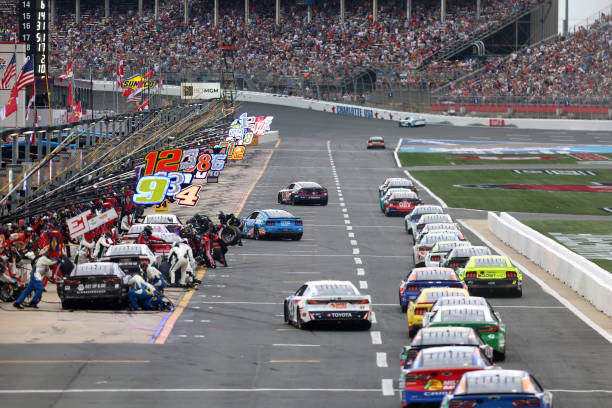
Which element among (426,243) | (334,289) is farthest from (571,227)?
(334,289)

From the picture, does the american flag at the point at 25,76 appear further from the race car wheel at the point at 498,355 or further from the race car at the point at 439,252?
the race car wheel at the point at 498,355

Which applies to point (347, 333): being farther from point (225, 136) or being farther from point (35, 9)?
point (35, 9)

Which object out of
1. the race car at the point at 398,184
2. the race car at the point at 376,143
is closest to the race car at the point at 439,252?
the race car at the point at 398,184

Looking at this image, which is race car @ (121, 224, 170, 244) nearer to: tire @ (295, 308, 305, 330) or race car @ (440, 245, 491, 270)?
race car @ (440, 245, 491, 270)

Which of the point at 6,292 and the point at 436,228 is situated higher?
the point at 436,228

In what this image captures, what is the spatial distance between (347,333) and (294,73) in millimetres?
91757

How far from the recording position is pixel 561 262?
35406 mm

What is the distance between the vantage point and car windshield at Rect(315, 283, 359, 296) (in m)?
25.5

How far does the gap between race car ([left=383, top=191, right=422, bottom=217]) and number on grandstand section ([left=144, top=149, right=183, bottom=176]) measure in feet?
62.4

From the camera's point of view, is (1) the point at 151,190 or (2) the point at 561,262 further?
(2) the point at 561,262

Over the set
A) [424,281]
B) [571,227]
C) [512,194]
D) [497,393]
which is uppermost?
[497,393]

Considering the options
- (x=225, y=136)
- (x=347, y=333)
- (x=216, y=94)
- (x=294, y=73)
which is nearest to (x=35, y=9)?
(x=225, y=136)

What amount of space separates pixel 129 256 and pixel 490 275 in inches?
396

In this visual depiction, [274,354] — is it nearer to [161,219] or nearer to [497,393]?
[497,393]
